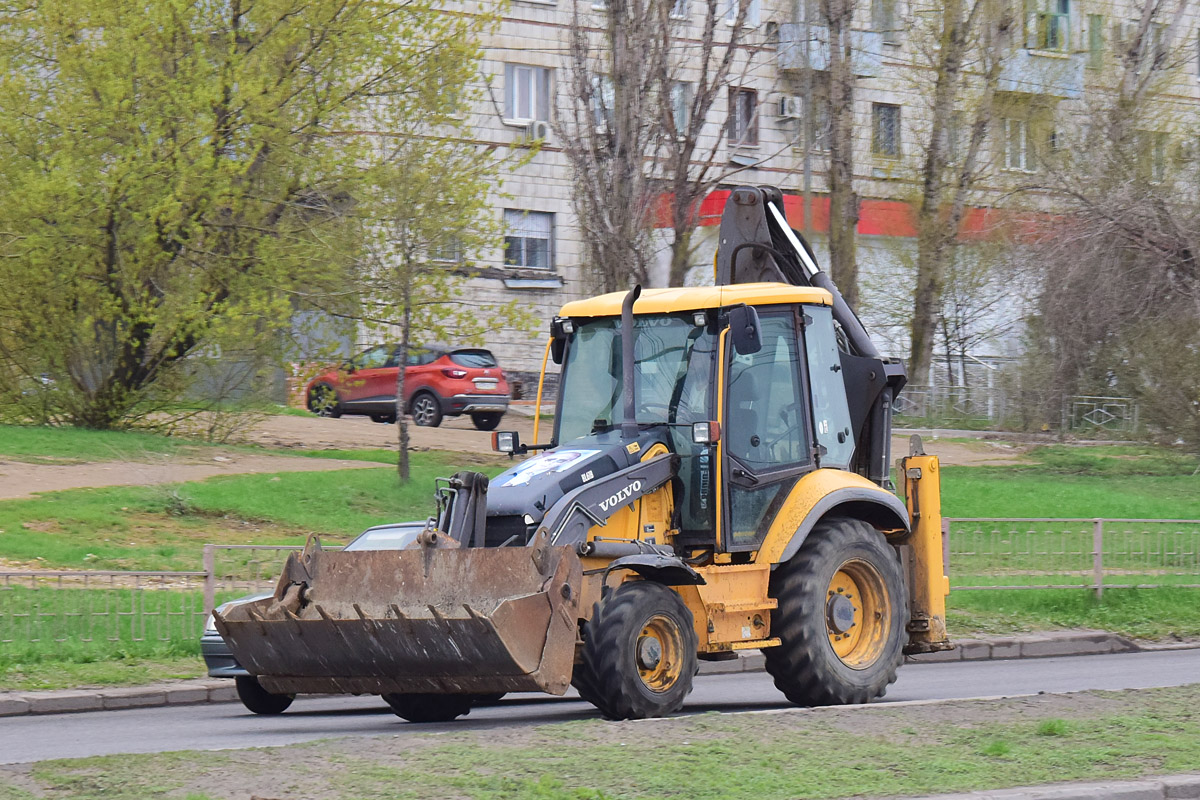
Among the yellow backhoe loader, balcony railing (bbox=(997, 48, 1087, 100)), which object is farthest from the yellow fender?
balcony railing (bbox=(997, 48, 1087, 100))

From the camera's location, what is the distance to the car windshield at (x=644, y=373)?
442 inches

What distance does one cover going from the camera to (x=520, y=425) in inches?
1533

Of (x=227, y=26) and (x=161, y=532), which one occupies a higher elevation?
(x=227, y=26)

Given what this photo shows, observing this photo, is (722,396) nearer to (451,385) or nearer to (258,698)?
(258,698)

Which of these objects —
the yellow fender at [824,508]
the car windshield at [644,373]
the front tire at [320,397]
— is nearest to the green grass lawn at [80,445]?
the front tire at [320,397]

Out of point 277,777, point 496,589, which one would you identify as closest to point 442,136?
point 496,589

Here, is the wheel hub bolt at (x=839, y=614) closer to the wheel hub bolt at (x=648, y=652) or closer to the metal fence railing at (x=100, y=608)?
the wheel hub bolt at (x=648, y=652)

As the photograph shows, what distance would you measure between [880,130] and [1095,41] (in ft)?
19.4

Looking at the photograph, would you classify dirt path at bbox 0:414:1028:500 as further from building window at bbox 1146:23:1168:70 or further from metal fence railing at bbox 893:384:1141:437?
building window at bbox 1146:23:1168:70

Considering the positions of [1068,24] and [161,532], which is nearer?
[161,532]

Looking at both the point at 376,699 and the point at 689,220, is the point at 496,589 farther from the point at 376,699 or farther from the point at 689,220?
the point at 689,220

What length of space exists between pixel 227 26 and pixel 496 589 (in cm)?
2034

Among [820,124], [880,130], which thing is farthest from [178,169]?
[880,130]

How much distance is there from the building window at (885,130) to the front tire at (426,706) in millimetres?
30660
